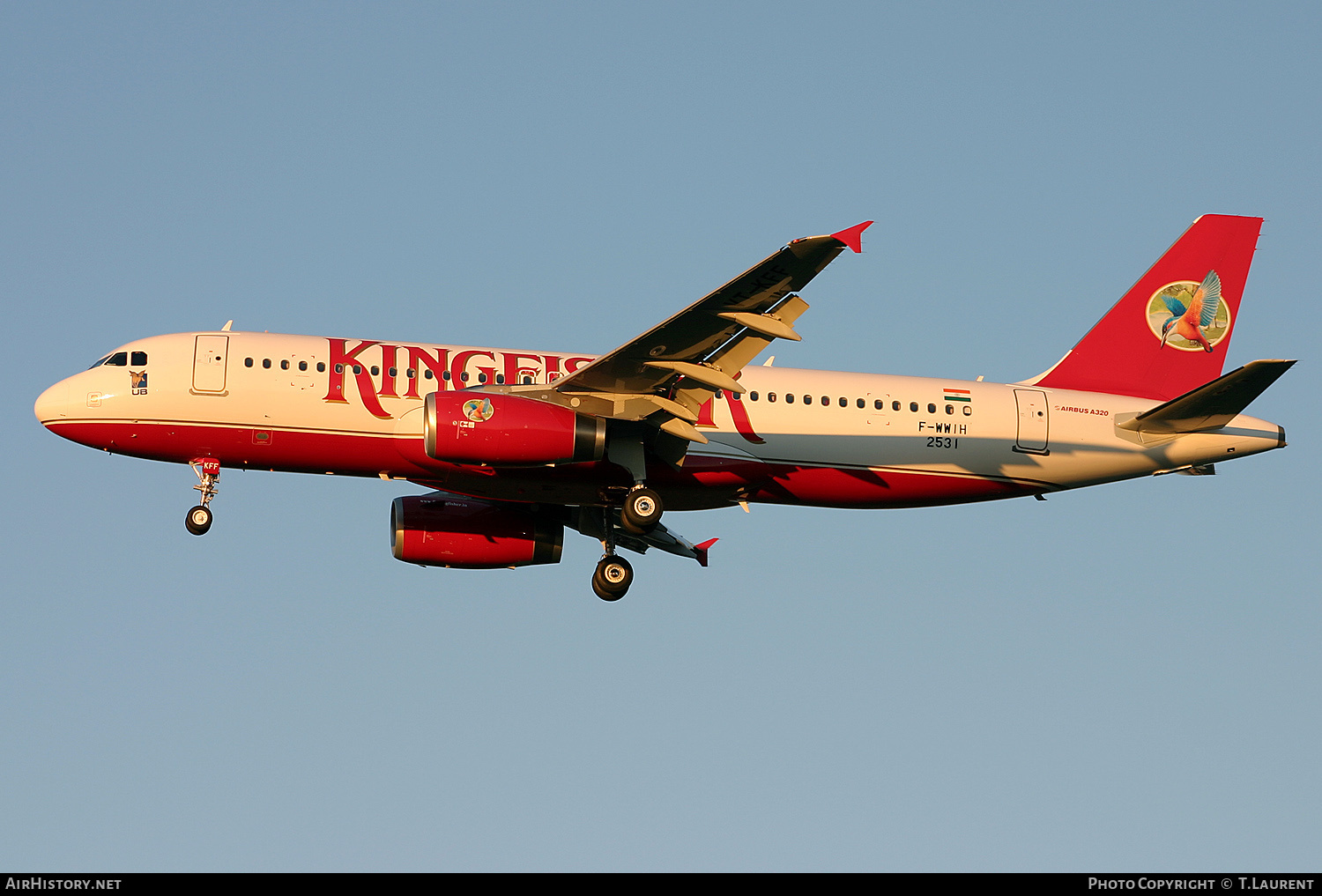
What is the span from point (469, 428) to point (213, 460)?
6.57 m

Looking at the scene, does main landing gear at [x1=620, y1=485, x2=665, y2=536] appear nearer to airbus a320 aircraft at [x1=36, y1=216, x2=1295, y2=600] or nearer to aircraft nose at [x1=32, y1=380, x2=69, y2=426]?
airbus a320 aircraft at [x1=36, y1=216, x2=1295, y2=600]

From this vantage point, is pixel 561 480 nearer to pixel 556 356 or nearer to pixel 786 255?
pixel 556 356

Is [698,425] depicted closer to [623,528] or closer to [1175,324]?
[623,528]

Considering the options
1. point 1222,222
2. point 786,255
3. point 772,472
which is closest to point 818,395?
point 772,472

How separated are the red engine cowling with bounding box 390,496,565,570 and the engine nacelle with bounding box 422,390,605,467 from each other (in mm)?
6174

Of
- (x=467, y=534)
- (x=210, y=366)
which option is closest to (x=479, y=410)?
(x=210, y=366)

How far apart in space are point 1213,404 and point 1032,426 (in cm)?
402

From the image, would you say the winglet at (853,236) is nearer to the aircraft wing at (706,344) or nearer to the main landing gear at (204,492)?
the aircraft wing at (706,344)

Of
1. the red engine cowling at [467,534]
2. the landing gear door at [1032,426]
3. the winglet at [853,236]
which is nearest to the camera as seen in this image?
the winglet at [853,236]

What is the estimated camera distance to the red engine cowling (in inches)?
1451

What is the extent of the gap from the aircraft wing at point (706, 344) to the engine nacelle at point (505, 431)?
753mm

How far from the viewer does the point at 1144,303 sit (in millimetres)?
37656

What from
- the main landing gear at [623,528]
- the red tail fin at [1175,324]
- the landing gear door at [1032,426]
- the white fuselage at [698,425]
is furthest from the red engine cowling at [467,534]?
the red tail fin at [1175,324]

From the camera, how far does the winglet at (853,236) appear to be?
26.0 metres
